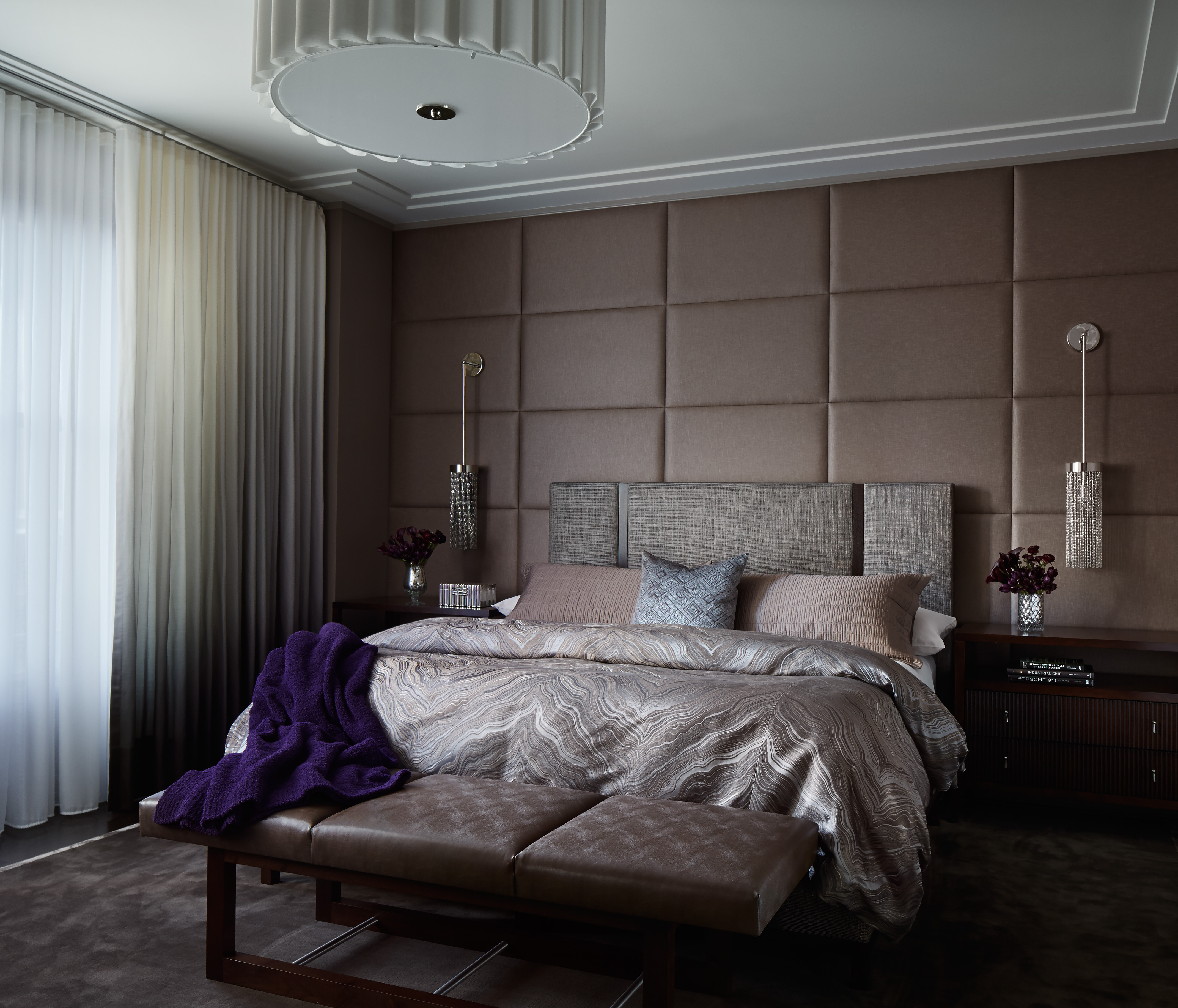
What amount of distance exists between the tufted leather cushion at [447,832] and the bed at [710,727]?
241 millimetres

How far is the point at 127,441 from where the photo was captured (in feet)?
12.5

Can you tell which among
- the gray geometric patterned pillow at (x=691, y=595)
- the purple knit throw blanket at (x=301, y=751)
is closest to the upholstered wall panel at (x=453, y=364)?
the gray geometric patterned pillow at (x=691, y=595)

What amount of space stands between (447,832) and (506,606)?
7.95 ft

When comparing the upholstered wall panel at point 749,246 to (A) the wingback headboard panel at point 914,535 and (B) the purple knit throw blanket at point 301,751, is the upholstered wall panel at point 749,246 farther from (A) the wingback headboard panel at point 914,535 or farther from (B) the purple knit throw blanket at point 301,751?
(B) the purple knit throw blanket at point 301,751

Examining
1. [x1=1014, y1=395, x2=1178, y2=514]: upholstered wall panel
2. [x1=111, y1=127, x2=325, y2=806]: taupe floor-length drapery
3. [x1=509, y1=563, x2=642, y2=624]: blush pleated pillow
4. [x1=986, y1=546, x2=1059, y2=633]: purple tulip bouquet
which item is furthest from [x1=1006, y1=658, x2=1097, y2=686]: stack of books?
[x1=111, y1=127, x2=325, y2=806]: taupe floor-length drapery

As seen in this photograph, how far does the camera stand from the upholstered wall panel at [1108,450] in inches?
154

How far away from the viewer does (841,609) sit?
3699mm

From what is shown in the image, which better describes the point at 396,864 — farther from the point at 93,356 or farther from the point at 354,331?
the point at 354,331

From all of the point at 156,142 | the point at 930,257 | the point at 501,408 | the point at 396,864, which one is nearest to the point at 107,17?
the point at 156,142

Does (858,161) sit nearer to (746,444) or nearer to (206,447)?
(746,444)

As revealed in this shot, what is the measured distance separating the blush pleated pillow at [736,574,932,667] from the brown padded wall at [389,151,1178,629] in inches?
21.5

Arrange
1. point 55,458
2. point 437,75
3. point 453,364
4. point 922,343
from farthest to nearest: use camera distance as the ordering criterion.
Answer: point 453,364 < point 922,343 < point 55,458 < point 437,75

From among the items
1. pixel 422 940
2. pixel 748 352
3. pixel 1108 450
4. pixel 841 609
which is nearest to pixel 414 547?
pixel 748 352

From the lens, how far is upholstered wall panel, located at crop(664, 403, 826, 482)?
4.40 metres
